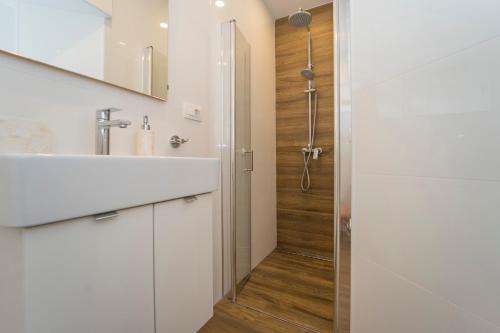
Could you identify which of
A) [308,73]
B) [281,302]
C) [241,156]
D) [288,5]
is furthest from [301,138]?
[281,302]

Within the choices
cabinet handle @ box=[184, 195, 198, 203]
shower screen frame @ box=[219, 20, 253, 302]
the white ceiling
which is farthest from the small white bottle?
the white ceiling

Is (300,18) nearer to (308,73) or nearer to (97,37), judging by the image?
(308,73)

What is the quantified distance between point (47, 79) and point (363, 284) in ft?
4.20

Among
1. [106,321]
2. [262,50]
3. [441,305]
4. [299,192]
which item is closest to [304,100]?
[262,50]

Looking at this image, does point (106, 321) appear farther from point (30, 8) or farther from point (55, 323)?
point (30, 8)

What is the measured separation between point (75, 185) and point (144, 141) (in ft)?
1.47

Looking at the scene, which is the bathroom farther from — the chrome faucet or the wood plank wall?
the wood plank wall

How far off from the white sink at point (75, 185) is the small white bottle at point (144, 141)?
228 mm

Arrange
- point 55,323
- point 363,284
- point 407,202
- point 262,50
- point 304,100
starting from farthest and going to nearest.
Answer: point 304,100, point 262,50, point 363,284, point 407,202, point 55,323

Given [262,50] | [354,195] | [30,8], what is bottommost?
[354,195]

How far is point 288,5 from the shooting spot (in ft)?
6.72

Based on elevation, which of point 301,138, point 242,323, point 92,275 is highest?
point 301,138

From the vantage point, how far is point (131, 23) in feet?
3.05

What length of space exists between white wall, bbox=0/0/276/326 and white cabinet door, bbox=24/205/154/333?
0.05 m
